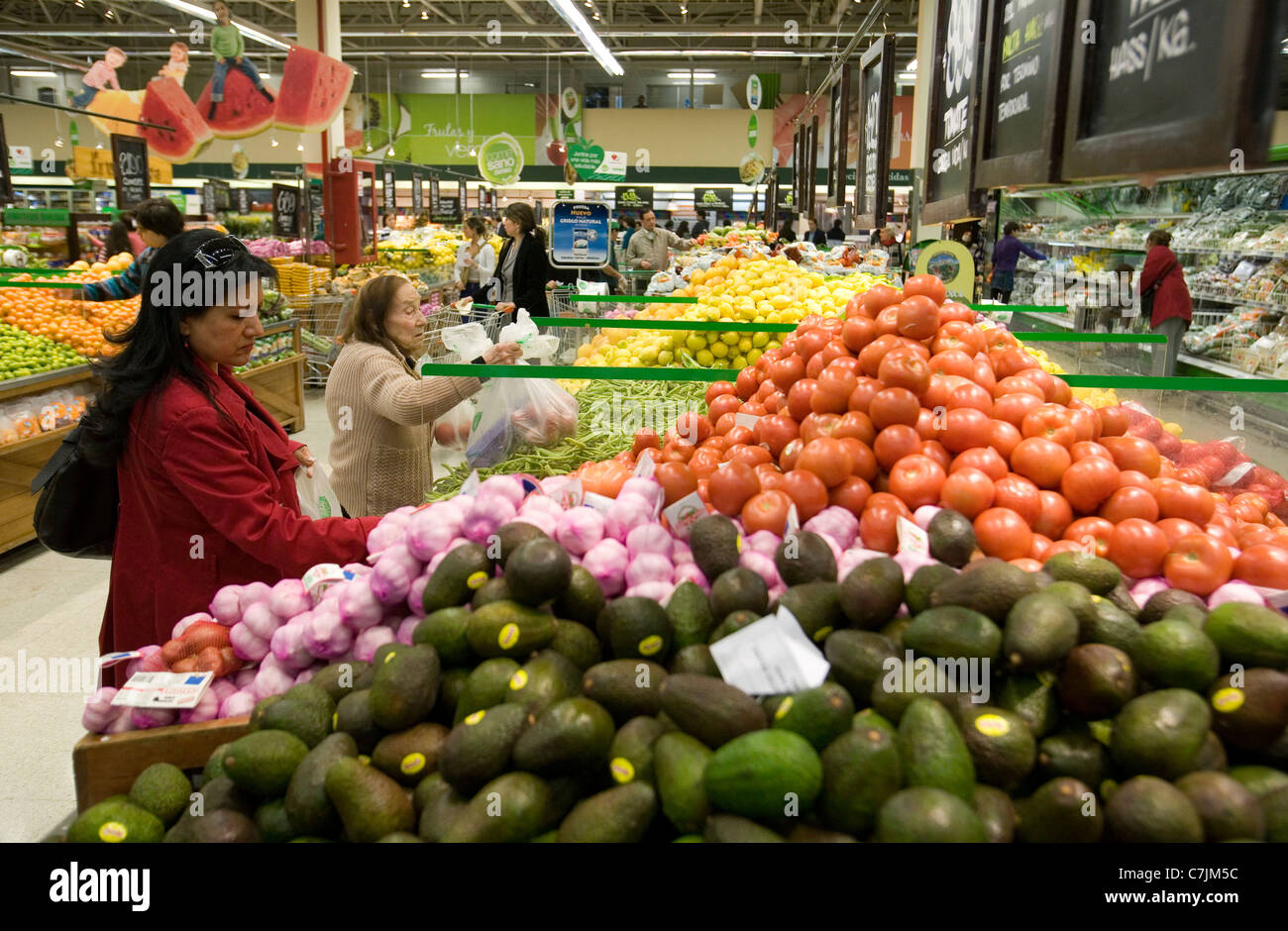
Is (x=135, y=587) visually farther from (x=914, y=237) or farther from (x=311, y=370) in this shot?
(x=311, y=370)

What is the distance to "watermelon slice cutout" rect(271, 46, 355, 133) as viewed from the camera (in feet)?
30.7

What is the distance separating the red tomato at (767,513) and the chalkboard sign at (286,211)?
10.3m

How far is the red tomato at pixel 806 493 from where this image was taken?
1.82 metres

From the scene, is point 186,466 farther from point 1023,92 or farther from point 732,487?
point 1023,92

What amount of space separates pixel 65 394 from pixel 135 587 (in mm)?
4436

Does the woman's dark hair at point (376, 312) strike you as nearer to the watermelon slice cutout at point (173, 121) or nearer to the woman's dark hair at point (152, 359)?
the woman's dark hair at point (152, 359)

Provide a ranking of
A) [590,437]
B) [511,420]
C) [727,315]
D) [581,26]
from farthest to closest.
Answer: [581,26] < [727,315] < [590,437] < [511,420]

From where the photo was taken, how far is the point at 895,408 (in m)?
1.96

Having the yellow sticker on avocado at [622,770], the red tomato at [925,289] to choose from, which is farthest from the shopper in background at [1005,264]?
the yellow sticker on avocado at [622,770]

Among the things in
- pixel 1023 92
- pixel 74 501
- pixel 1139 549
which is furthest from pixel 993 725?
pixel 74 501

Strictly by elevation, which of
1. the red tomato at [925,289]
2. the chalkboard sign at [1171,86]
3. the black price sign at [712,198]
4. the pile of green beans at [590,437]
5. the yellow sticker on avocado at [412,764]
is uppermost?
the black price sign at [712,198]

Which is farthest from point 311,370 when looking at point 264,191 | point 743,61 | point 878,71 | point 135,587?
point 743,61

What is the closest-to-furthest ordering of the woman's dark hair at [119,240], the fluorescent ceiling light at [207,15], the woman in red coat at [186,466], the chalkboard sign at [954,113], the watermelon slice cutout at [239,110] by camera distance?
the woman in red coat at [186,466] < the chalkboard sign at [954,113] < the woman's dark hair at [119,240] < the watermelon slice cutout at [239,110] < the fluorescent ceiling light at [207,15]

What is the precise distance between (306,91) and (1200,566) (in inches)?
390
